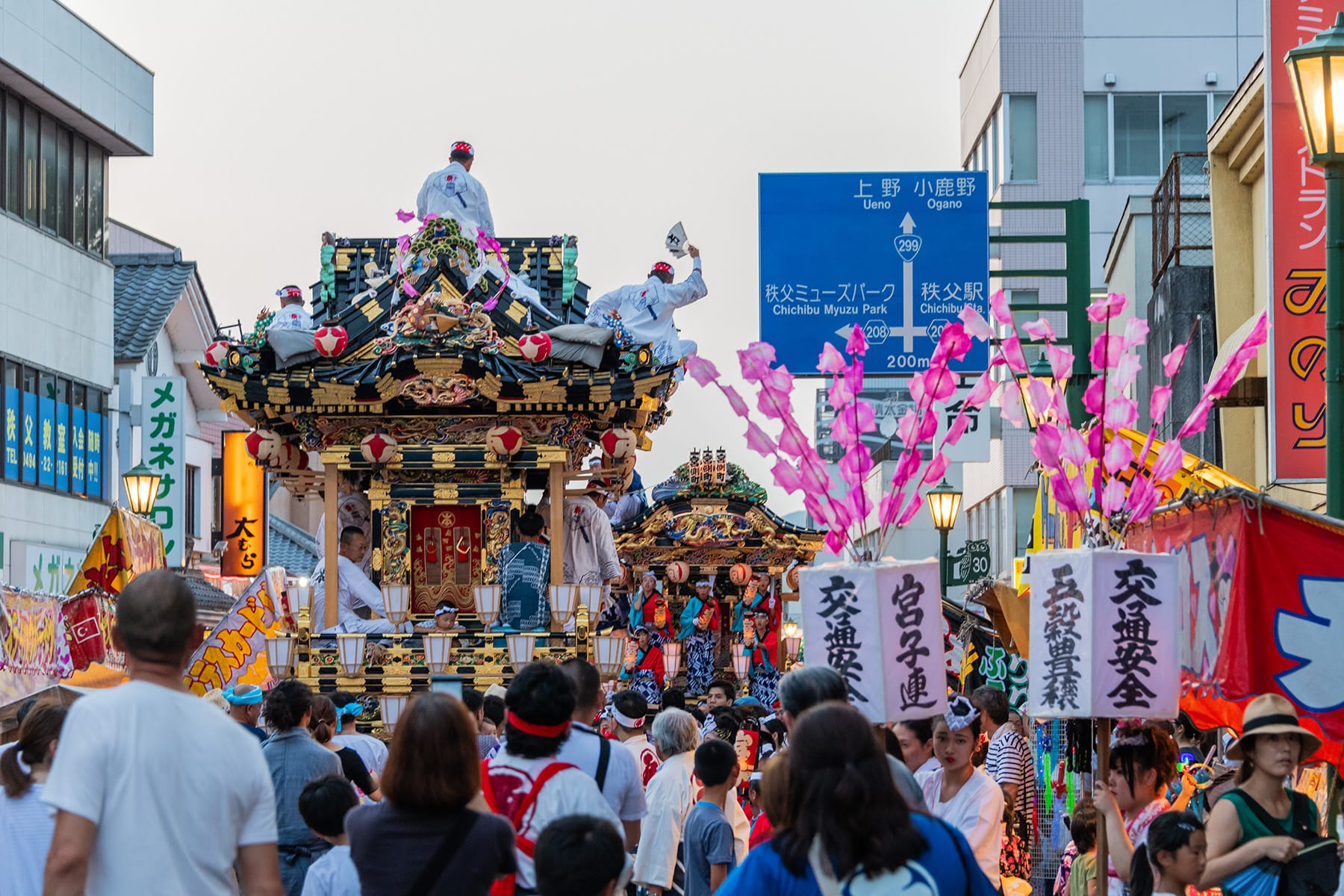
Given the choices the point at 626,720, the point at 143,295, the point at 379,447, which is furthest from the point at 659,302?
the point at 143,295

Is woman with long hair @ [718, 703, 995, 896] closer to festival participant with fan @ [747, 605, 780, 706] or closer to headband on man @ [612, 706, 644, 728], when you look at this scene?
headband on man @ [612, 706, 644, 728]

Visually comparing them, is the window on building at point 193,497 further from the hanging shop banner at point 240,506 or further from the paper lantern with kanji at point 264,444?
the paper lantern with kanji at point 264,444

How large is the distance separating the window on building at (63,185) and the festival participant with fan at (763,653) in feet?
42.3

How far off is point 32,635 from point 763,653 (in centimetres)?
1974

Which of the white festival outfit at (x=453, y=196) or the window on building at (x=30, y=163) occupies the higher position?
the window on building at (x=30, y=163)

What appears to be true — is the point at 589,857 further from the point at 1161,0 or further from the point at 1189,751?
the point at 1161,0

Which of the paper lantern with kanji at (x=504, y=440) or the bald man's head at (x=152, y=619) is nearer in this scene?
the bald man's head at (x=152, y=619)

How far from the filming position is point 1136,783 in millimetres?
7637

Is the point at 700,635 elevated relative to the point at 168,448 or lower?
lower

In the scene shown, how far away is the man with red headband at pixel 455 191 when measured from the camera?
19062mm

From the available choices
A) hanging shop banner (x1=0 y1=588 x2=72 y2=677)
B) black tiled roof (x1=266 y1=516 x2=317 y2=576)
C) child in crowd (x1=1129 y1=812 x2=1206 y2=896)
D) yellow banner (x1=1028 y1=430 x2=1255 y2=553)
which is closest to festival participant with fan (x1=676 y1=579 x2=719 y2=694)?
black tiled roof (x1=266 y1=516 x2=317 y2=576)

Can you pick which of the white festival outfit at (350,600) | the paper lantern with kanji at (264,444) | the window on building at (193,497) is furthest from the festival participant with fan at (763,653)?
the paper lantern with kanji at (264,444)

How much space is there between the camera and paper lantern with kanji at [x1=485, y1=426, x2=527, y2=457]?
17.8m

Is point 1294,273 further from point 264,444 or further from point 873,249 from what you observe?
point 264,444
